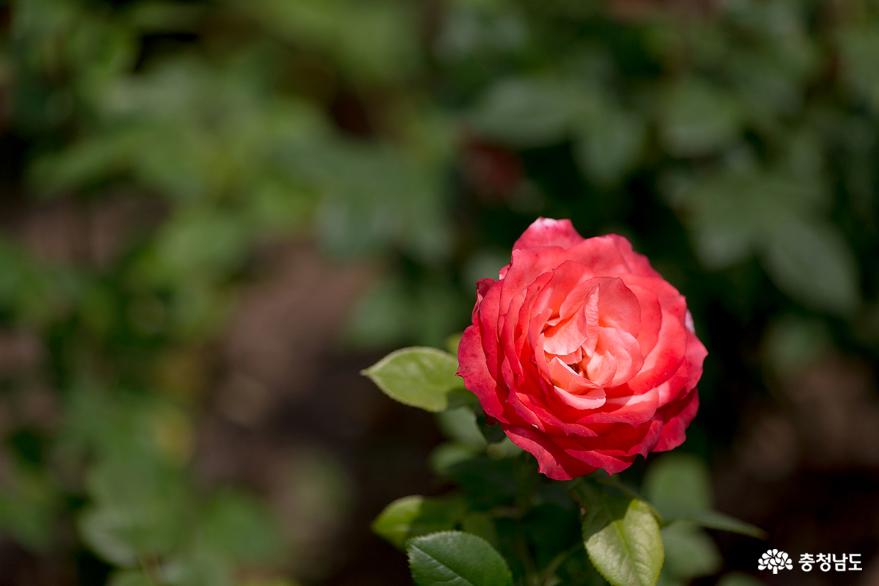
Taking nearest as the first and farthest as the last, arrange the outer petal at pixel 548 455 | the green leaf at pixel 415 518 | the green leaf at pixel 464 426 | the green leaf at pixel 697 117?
the outer petal at pixel 548 455 < the green leaf at pixel 415 518 < the green leaf at pixel 464 426 < the green leaf at pixel 697 117

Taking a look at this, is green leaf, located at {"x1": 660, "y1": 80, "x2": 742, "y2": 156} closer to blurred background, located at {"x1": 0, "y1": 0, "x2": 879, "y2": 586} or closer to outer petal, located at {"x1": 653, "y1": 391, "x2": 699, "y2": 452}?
blurred background, located at {"x1": 0, "y1": 0, "x2": 879, "y2": 586}

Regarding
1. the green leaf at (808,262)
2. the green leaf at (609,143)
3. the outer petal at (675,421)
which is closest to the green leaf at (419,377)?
the outer petal at (675,421)

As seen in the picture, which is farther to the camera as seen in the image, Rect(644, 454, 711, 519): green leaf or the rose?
Rect(644, 454, 711, 519): green leaf

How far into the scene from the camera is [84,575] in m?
1.56

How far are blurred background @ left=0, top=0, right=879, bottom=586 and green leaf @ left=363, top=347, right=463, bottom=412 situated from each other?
0.36 m

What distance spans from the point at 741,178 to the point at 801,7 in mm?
315

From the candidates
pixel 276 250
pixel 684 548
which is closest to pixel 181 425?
pixel 276 250

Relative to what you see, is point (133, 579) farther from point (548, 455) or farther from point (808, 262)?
point (808, 262)

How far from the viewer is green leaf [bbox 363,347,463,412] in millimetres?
806

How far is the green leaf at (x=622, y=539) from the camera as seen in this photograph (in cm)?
75

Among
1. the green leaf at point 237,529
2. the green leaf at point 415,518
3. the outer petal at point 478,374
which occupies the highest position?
the outer petal at point 478,374

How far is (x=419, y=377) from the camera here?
2.72 ft

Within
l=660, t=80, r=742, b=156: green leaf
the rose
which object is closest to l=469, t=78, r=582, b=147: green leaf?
l=660, t=80, r=742, b=156: green leaf

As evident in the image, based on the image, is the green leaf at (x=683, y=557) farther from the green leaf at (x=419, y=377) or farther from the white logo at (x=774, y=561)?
the green leaf at (x=419, y=377)
